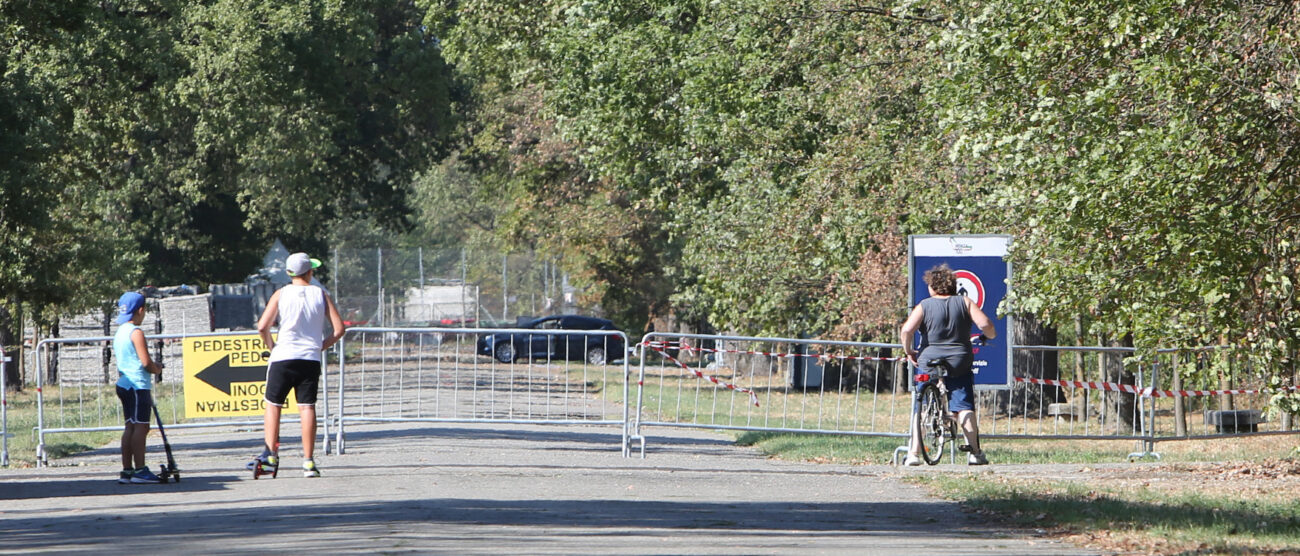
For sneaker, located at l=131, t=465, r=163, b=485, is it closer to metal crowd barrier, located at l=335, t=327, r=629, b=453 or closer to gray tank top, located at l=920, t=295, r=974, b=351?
metal crowd barrier, located at l=335, t=327, r=629, b=453

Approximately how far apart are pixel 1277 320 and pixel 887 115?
866 centimetres

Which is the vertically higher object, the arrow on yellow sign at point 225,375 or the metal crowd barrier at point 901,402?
the arrow on yellow sign at point 225,375

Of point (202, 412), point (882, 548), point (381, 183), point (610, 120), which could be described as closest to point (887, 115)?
point (610, 120)

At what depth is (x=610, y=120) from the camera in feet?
81.6

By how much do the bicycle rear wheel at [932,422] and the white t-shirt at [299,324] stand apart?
4.94 metres

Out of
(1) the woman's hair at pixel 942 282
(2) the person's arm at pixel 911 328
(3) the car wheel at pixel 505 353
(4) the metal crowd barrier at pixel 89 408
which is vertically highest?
(1) the woman's hair at pixel 942 282

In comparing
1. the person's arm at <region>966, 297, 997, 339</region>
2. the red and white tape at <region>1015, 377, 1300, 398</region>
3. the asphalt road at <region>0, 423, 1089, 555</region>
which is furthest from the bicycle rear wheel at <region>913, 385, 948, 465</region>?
the red and white tape at <region>1015, 377, 1300, 398</region>

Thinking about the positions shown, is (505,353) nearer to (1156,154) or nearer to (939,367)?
(939,367)

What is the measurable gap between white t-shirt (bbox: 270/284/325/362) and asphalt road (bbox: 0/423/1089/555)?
3.06ft

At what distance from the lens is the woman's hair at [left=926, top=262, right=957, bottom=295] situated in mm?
13062

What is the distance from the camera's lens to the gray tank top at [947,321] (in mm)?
12945

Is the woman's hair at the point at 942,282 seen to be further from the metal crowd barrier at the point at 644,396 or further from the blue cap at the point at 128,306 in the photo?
the blue cap at the point at 128,306

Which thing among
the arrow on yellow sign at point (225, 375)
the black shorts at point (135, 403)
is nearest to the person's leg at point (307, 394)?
the black shorts at point (135, 403)

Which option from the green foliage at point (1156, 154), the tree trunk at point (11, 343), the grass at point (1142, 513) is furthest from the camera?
the tree trunk at point (11, 343)
